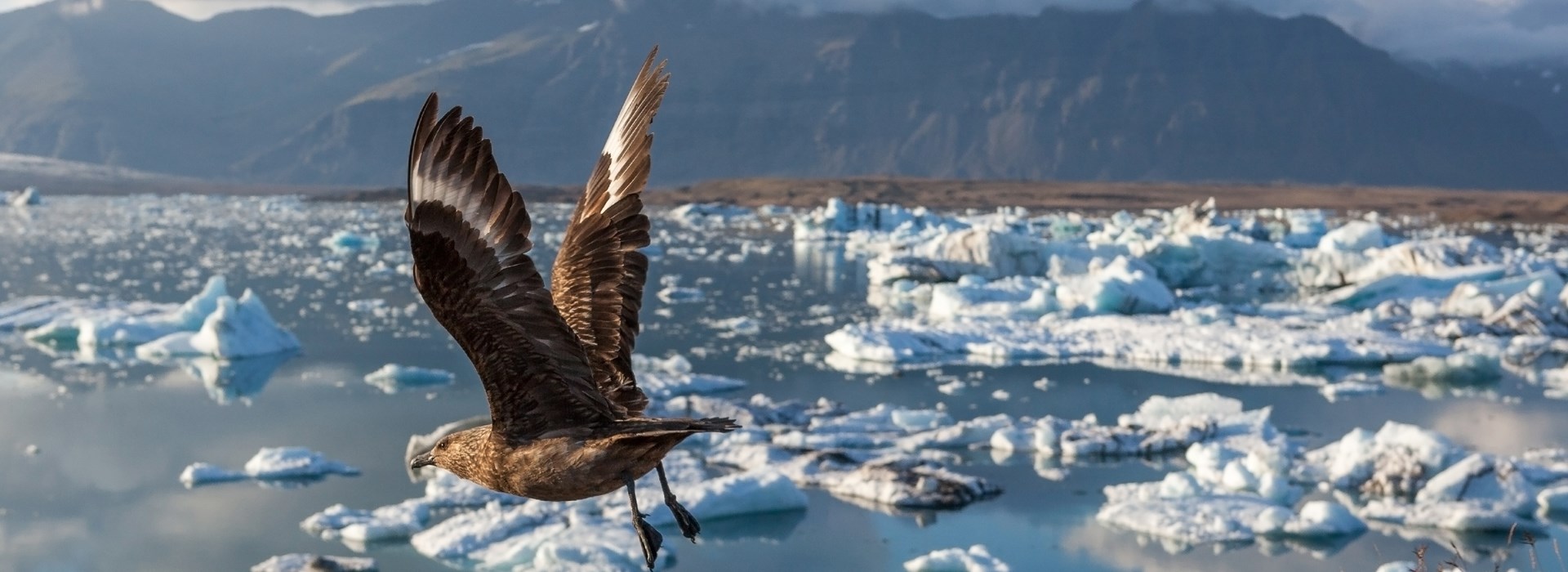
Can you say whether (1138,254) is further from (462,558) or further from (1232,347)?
(462,558)

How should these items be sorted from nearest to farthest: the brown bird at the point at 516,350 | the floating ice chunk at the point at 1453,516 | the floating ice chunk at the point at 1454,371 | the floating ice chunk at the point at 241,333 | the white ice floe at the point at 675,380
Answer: the brown bird at the point at 516,350 → the floating ice chunk at the point at 1453,516 → the white ice floe at the point at 675,380 → the floating ice chunk at the point at 1454,371 → the floating ice chunk at the point at 241,333

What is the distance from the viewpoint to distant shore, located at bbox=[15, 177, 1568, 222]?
82250mm

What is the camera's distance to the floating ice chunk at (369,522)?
475 inches

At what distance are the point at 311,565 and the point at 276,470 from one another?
370 cm

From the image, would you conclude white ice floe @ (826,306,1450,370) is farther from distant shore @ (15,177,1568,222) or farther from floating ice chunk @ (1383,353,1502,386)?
distant shore @ (15,177,1568,222)

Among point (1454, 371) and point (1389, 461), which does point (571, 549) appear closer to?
point (1389, 461)

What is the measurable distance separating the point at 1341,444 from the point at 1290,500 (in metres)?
1.42

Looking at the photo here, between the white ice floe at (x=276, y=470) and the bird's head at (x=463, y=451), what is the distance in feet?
34.7

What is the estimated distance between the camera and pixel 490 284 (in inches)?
148

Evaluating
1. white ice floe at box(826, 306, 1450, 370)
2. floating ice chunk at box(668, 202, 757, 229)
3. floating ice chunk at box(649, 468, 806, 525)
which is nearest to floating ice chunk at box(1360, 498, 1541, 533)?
floating ice chunk at box(649, 468, 806, 525)

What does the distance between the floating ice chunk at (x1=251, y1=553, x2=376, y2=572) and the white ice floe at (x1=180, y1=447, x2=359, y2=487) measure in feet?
10.1

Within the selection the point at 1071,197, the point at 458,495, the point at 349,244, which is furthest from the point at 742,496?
the point at 1071,197

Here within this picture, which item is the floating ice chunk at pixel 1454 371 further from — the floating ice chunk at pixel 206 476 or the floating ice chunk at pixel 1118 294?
the floating ice chunk at pixel 206 476

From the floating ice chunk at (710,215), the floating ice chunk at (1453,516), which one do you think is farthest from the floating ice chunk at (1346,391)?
the floating ice chunk at (710,215)
